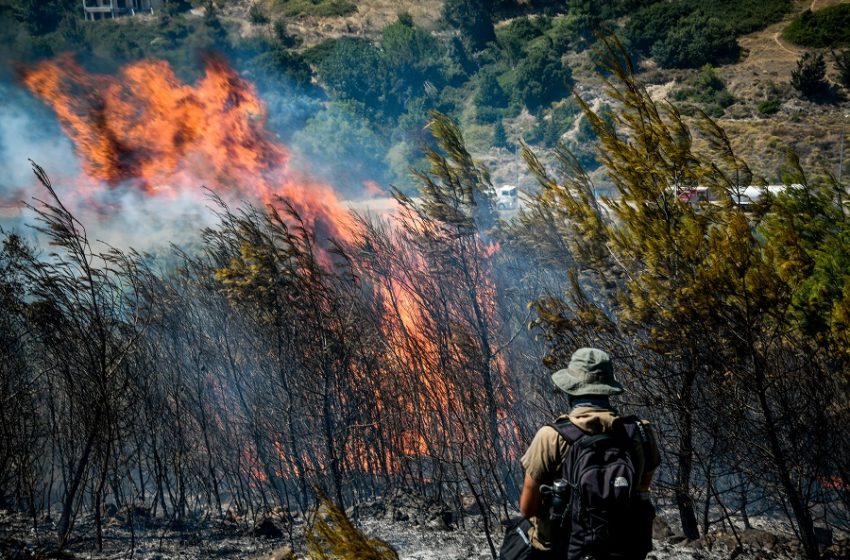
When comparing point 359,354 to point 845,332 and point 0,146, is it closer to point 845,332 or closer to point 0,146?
point 845,332

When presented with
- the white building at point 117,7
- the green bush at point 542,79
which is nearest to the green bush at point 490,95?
the green bush at point 542,79

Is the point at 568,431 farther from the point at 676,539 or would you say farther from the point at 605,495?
the point at 676,539

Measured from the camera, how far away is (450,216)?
18.0 m

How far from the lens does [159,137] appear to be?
111 ft

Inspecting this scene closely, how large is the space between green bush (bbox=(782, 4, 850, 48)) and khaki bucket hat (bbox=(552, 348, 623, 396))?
56259 millimetres

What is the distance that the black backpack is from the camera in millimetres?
4215

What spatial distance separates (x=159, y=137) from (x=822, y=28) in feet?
149

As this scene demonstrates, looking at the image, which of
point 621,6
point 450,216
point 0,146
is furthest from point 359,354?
point 621,6

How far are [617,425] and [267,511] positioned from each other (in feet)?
44.3

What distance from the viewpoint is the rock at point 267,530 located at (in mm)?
14539

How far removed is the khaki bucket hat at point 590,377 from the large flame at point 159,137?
1109 inches

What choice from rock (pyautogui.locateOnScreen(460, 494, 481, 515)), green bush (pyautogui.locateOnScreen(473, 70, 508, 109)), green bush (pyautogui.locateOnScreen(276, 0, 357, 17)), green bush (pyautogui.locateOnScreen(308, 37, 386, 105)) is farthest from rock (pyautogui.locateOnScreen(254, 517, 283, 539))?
green bush (pyautogui.locateOnScreen(276, 0, 357, 17))

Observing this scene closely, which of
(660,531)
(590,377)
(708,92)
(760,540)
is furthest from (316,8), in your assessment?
(590,377)

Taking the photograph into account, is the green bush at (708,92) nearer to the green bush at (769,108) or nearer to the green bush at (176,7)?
the green bush at (769,108)
